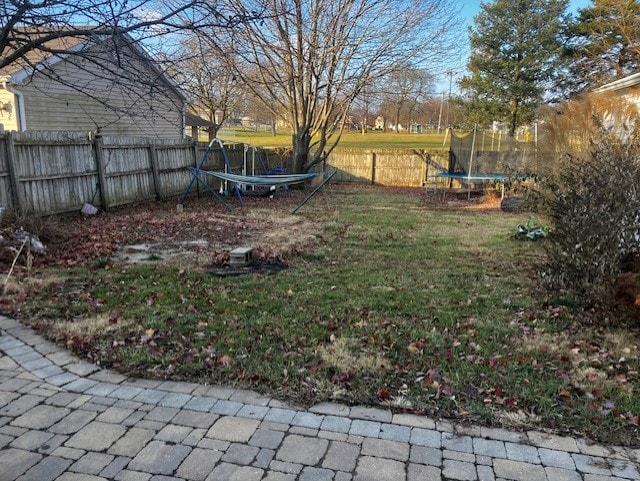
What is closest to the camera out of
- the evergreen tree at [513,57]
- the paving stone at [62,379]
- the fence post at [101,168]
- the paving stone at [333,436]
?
the paving stone at [333,436]

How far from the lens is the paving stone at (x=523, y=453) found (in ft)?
6.93

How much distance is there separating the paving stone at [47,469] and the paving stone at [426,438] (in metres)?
1.57

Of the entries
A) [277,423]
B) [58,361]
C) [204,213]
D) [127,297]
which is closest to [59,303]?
[127,297]

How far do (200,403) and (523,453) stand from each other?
165 centimetres

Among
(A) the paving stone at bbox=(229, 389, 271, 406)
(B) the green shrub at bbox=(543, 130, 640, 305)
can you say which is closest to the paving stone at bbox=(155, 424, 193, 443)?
(A) the paving stone at bbox=(229, 389, 271, 406)

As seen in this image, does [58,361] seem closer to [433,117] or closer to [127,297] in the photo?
[127,297]

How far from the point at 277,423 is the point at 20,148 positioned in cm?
708

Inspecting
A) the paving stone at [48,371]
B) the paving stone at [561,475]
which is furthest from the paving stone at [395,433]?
the paving stone at [48,371]

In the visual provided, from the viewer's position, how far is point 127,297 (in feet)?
13.9

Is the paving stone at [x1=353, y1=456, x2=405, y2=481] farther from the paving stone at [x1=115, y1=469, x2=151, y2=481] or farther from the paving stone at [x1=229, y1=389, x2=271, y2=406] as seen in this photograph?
the paving stone at [x1=115, y1=469, x2=151, y2=481]

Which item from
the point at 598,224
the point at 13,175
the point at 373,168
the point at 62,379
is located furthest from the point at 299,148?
the point at 62,379

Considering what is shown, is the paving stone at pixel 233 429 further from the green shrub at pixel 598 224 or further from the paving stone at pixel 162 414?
the green shrub at pixel 598 224

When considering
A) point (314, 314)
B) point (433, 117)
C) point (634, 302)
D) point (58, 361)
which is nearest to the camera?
point (58, 361)

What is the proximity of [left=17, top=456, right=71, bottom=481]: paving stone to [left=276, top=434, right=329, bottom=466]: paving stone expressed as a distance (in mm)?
931
